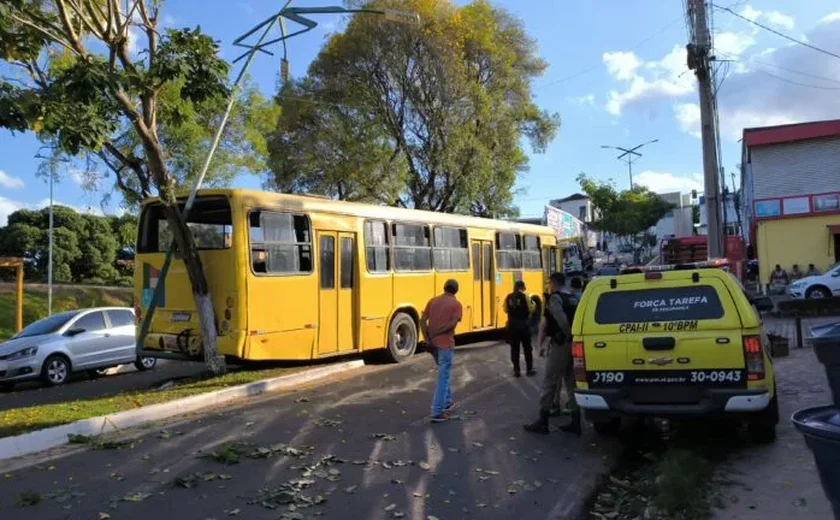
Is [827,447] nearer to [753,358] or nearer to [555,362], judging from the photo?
[753,358]

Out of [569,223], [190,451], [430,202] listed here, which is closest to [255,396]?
[190,451]

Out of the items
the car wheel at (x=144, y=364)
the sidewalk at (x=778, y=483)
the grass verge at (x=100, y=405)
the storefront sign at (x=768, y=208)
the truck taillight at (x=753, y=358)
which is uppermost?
the storefront sign at (x=768, y=208)

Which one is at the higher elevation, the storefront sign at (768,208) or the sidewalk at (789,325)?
the storefront sign at (768,208)

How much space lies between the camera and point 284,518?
Result: 5.12 metres

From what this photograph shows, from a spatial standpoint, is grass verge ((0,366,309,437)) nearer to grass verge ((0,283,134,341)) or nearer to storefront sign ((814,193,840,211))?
grass verge ((0,283,134,341))

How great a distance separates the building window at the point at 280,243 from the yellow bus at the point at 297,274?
2cm

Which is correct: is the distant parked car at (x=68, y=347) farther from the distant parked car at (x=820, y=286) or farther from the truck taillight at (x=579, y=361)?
the distant parked car at (x=820, y=286)

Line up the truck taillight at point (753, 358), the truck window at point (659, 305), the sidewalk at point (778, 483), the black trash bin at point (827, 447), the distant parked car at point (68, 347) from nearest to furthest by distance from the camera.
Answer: the black trash bin at point (827, 447), the sidewalk at point (778, 483), the truck taillight at point (753, 358), the truck window at point (659, 305), the distant parked car at point (68, 347)

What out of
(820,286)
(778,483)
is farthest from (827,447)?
(820,286)

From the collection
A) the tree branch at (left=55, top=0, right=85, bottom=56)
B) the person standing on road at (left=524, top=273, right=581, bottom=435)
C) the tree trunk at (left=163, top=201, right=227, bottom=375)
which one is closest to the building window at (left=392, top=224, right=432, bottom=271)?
the tree trunk at (left=163, top=201, right=227, bottom=375)

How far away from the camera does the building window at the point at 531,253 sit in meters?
18.7

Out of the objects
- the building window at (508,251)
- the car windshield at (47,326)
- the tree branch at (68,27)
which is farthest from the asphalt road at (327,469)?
the building window at (508,251)

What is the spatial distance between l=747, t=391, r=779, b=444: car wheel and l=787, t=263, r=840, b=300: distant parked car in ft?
57.9

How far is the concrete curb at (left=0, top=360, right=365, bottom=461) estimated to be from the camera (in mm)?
7184
